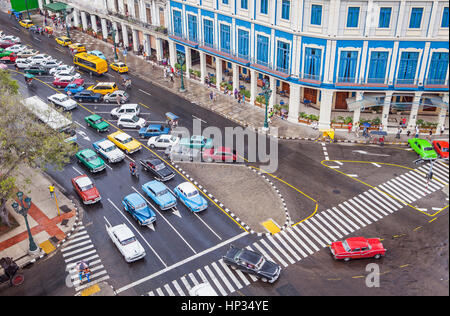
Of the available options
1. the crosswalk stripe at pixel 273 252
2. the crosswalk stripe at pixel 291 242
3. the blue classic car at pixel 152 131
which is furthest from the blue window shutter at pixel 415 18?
the blue classic car at pixel 152 131

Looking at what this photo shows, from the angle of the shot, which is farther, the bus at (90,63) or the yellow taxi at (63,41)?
the yellow taxi at (63,41)

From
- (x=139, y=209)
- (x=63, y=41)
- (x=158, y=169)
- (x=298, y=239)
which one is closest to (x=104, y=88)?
(x=158, y=169)

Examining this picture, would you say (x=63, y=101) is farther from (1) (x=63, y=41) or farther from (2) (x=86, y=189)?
(1) (x=63, y=41)

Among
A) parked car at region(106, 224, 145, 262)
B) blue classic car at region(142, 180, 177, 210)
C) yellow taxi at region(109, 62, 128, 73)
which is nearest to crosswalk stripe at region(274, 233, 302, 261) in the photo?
blue classic car at region(142, 180, 177, 210)

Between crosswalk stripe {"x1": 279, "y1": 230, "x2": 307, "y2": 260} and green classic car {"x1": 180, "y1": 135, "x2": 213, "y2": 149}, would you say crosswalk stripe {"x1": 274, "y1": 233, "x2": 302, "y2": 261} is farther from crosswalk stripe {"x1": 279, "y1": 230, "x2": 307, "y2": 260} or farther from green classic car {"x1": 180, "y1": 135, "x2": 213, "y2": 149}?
green classic car {"x1": 180, "y1": 135, "x2": 213, "y2": 149}

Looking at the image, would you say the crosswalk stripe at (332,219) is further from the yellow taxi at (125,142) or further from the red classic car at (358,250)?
the yellow taxi at (125,142)

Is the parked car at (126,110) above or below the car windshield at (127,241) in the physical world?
above
